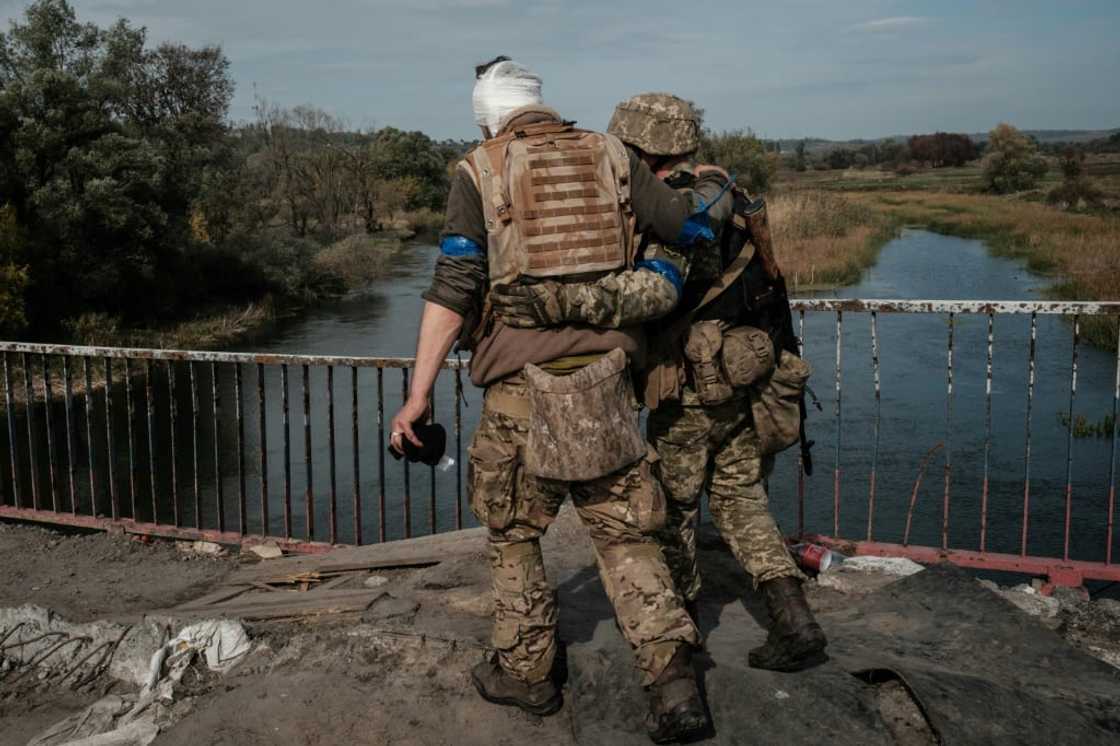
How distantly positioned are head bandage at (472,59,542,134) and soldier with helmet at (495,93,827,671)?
0.56m

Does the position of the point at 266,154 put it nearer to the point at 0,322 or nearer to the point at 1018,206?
the point at 0,322

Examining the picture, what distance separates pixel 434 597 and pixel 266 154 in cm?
5254

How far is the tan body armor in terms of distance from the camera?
318 cm

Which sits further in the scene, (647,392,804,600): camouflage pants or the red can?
the red can

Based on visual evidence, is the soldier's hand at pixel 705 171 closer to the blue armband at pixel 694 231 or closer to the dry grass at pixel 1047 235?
the blue armband at pixel 694 231

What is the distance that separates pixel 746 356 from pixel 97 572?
4458 mm

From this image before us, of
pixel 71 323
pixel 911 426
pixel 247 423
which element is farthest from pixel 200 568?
pixel 71 323

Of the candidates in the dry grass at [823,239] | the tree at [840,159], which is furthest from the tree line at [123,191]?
the tree at [840,159]

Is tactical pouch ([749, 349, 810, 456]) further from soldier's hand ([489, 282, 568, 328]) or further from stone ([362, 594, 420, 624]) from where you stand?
stone ([362, 594, 420, 624])

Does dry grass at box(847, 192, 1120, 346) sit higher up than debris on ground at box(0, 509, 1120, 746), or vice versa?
dry grass at box(847, 192, 1120, 346)

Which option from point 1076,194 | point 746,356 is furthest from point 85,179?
point 1076,194

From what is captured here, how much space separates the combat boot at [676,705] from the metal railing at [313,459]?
1.59 meters

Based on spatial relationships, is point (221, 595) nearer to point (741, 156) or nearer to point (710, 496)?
point (710, 496)

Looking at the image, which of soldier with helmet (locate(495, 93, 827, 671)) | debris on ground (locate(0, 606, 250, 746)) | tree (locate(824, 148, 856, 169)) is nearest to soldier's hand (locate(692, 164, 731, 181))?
soldier with helmet (locate(495, 93, 827, 671))
